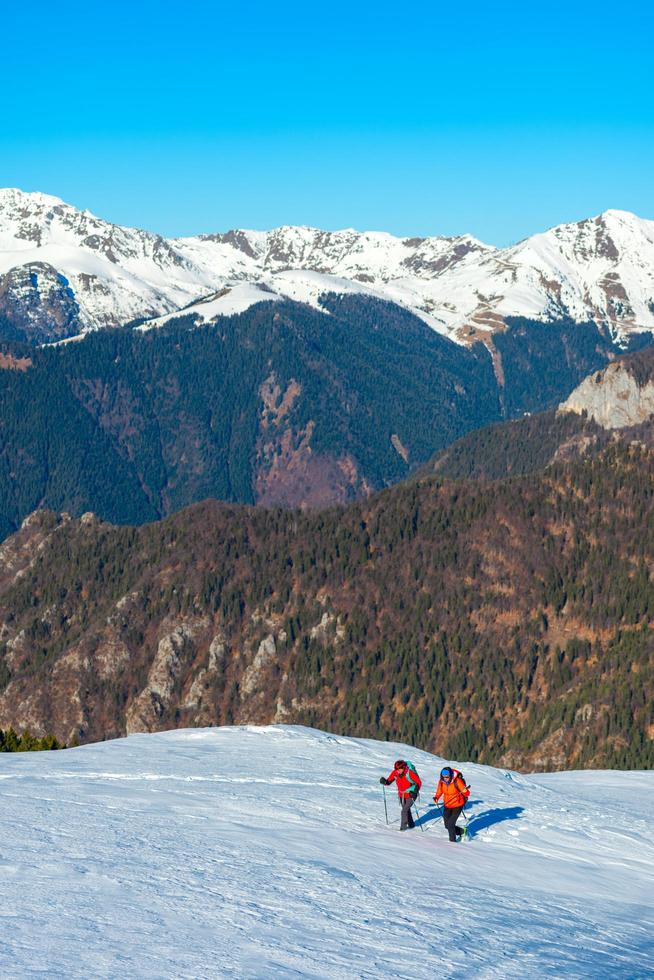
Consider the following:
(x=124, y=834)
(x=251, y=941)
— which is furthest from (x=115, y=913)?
(x=124, y=834)

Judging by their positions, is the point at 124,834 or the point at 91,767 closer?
the point at 124,834

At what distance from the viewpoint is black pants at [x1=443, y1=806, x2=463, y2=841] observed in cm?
5675

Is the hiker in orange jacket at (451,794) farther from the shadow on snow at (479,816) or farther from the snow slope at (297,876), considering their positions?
the shadow on snow at (479,816)

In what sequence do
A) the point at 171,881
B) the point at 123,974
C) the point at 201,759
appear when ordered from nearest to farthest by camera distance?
the point at 123,974, the point at 171,881, the point at 201,759

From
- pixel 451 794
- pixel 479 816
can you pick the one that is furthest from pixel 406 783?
pixel 479 816

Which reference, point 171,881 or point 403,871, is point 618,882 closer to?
point 403,871

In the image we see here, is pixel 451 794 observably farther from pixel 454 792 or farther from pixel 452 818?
pixel 452 818

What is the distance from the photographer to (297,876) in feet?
159

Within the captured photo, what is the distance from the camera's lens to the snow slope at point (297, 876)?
130 ft

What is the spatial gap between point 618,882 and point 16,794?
24.7 metres

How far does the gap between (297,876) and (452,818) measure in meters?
10.3

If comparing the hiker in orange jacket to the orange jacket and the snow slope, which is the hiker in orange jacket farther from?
the snow slope

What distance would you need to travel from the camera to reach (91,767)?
71.4m

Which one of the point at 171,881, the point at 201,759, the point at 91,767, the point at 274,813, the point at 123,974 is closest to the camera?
the point at 123,974
